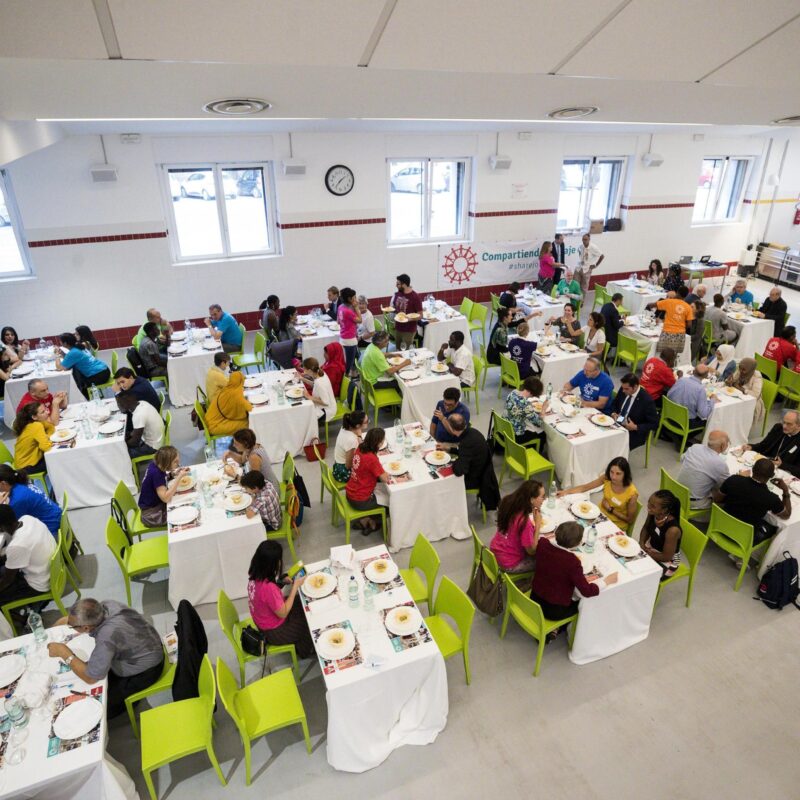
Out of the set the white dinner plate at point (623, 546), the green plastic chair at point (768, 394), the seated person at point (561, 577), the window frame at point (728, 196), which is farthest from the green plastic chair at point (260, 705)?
the window frame at point (728, 196)

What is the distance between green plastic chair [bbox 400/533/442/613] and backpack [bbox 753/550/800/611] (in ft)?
11.0

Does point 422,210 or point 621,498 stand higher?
point 422,210

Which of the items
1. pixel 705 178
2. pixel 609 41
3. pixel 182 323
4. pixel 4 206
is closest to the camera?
pixel 609 41

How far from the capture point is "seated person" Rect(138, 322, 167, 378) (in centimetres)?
930

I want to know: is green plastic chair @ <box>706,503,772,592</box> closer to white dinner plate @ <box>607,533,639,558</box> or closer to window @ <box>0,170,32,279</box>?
white dinner plate @ <box>607,533,639,558</box>

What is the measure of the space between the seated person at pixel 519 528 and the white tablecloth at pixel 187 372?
20.6ft

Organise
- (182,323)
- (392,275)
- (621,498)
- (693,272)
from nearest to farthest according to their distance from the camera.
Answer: (621,498)
(182,323)
(392,275)
(693,272)

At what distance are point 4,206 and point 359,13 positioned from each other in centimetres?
1164

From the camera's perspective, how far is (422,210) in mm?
13789

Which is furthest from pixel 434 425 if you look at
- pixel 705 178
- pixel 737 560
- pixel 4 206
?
pixel 705 178

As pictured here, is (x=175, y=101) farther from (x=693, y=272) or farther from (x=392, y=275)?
(x=693, y=272)

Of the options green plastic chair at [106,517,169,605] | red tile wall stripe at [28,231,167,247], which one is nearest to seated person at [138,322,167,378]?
red tile wall stripe at [28,231,167,247]

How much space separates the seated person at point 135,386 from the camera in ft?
23.7

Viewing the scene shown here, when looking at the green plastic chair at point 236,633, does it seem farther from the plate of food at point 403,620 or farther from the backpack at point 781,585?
the backpack at point 781,585
